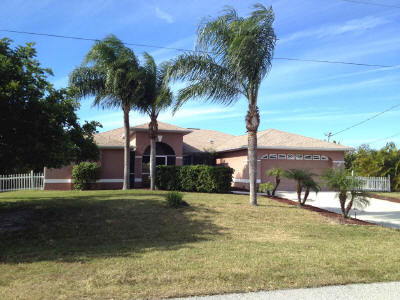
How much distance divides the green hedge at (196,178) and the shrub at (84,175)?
3.79m

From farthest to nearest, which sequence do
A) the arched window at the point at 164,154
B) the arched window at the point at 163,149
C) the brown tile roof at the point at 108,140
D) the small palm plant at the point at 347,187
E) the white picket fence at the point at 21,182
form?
the arched window at the point at 163,149, the arched window at the point at 164,154, the white picket fence at the point at 21,182, the brown tile roof at the point at 108,140, the small palm plant at the point at 347,187

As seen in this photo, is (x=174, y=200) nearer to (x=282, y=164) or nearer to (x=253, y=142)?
(x=253, y=142)

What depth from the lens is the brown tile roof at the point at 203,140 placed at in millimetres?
26869

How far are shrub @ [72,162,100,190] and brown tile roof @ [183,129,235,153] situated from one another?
7995 mm

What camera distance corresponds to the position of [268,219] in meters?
11.1

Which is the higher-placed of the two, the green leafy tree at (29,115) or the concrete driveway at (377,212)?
the green leafy tree at (29,115)

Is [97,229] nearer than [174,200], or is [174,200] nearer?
[97,229]

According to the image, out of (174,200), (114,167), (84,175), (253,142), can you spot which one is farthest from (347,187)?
(114,167)

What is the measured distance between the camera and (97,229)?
9586mm

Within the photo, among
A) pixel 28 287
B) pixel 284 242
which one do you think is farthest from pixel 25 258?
pixel 284 242

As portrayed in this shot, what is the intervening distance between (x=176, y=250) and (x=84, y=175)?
44.9 feet

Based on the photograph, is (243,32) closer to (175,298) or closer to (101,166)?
(175,298)

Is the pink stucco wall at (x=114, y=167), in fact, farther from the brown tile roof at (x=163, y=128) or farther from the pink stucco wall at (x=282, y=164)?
the pink stucco wall at (x=282, y=164)

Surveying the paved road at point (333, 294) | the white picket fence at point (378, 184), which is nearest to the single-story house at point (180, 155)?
the white picket fence at point (378, 184)
